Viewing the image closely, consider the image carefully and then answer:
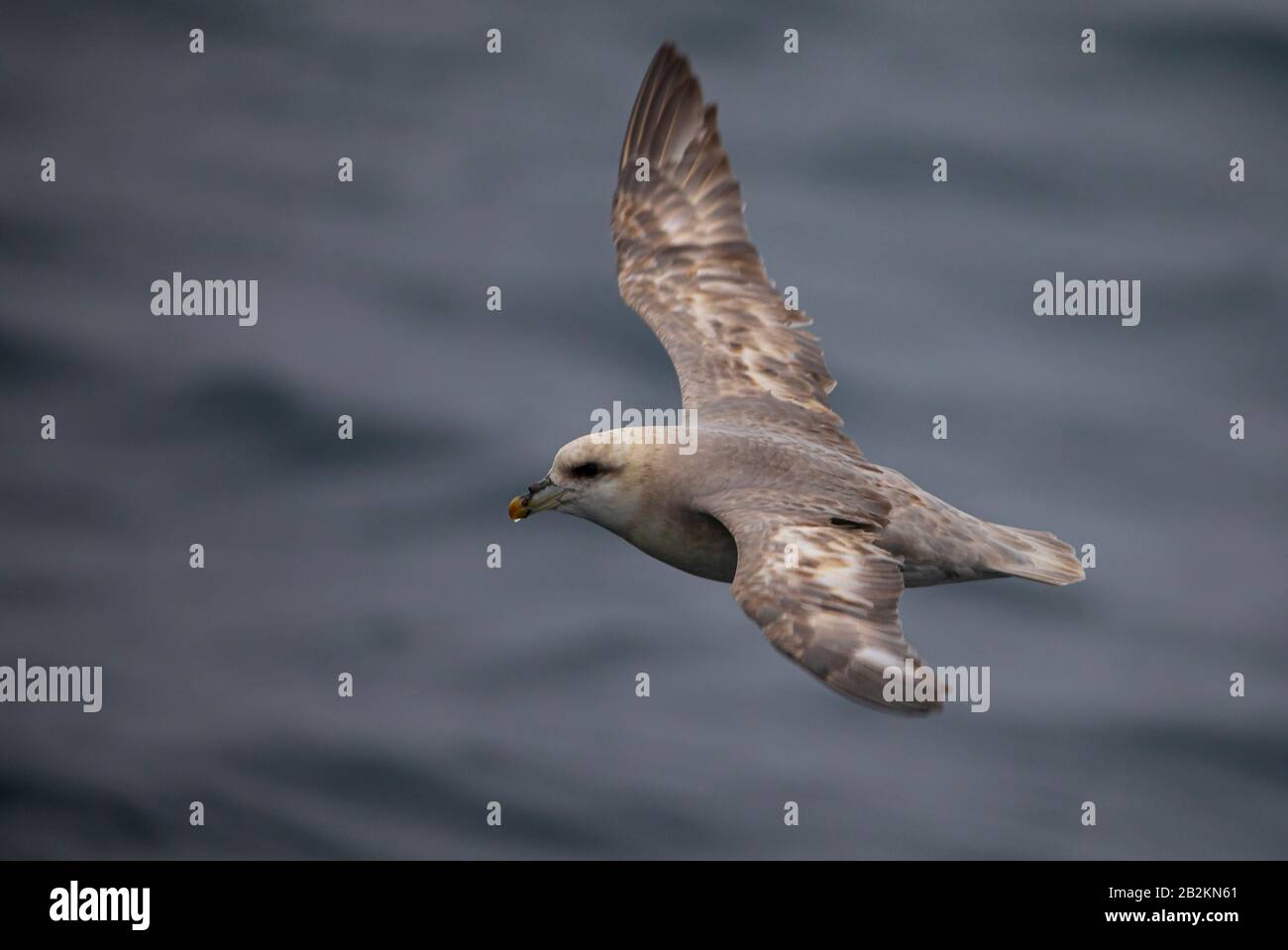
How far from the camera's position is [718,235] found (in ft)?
45.4

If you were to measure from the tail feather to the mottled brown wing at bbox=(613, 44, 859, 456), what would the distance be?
1.06 m

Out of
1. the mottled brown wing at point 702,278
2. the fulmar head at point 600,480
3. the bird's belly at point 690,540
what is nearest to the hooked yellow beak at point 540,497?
the fulmar head at point 600,480

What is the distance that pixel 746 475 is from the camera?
1097 centimetres

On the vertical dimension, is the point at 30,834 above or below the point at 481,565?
below

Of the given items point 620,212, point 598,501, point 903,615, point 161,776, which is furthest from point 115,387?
point 598,501

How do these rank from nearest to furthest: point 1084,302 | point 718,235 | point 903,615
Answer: point 718,235
point 903,615
point 1084,302

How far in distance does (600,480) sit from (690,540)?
23.4 inches

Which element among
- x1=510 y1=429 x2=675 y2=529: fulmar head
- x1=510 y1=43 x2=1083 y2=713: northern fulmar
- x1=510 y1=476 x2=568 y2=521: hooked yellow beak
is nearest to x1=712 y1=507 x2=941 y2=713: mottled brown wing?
x1=510 y1=43 x2=1083 y2=713: northern fulmar

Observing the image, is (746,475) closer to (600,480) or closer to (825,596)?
(600,480)

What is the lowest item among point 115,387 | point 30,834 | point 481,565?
point 30,834

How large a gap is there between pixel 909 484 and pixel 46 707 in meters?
17.0

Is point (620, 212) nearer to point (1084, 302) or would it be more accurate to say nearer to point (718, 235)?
point (718, 235)

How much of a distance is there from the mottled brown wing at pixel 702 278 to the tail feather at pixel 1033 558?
3.47 feet

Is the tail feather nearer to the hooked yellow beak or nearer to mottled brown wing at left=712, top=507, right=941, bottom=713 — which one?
mottled brown wing at left=712, top=507, right=941, bottom=713
